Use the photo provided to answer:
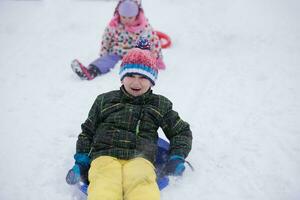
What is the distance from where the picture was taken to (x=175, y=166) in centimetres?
236

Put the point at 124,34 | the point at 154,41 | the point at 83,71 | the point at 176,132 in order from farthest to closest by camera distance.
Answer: the point at 124,34, the point at 154,41, the point at 83,71, the point at 176,132

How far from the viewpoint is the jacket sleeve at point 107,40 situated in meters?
4.93

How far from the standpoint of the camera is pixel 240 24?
245 inches

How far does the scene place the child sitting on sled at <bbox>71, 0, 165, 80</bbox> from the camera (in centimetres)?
471

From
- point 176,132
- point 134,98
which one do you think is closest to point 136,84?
point 134,98

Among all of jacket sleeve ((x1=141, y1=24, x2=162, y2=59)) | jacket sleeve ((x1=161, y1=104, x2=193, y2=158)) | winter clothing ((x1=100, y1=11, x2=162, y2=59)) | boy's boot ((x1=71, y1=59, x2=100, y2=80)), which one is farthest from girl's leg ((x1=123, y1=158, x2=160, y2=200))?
winter clothing ((x1=100, y1=11, x2=162, y2=59))

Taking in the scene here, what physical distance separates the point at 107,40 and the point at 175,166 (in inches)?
121

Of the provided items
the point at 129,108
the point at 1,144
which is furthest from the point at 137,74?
the point at 1,144

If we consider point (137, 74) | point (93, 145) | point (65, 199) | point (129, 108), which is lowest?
point (65, 199)

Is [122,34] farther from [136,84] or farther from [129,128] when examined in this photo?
[129,128]

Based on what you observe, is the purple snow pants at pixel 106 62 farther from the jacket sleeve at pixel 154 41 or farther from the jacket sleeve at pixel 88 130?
the jacket sleeve at pixel 88 130

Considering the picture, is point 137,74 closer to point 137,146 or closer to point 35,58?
point 137,146

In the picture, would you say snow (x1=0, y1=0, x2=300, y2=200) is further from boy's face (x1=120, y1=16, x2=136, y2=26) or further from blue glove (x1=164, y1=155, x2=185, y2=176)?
boy's face (x1=120, y1=16, x2=136, y2=26)

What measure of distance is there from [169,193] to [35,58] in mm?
3628
